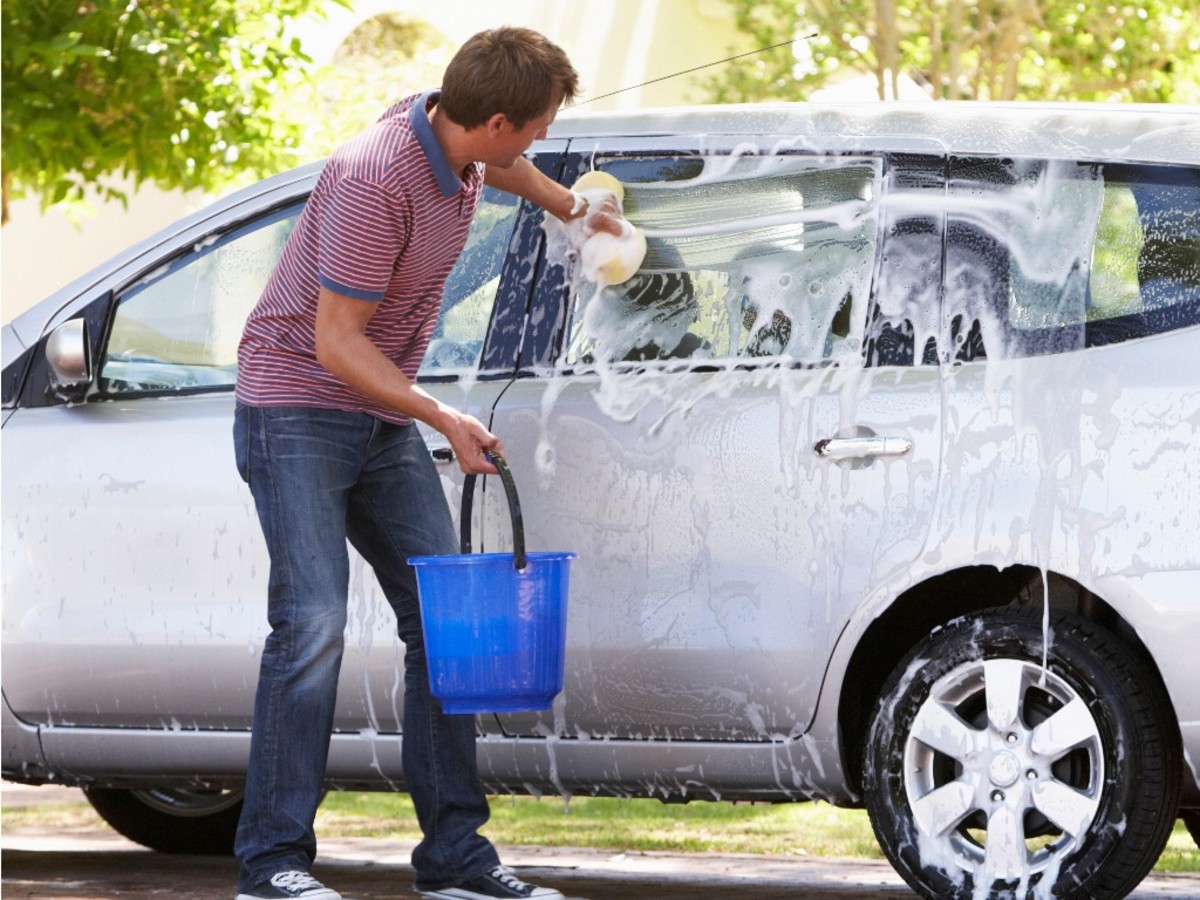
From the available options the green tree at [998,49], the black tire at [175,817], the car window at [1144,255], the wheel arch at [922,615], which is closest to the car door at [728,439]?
the wheel arch at [922,615]

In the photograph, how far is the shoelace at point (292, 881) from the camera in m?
4.31

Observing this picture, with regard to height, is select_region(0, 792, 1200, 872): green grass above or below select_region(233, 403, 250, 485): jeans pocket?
below

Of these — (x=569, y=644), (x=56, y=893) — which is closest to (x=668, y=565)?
(x=569, y=644)

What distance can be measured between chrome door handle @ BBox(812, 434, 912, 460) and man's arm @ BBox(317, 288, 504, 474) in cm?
74

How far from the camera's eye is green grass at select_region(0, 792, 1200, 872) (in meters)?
6.57

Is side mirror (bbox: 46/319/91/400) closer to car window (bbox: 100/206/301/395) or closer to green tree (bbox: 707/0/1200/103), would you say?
car window (bbox: 100/206/301/395)

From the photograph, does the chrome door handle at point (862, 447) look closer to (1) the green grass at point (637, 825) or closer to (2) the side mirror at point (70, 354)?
(2) the side mirror at point (70, 354)

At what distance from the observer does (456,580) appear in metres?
4.24

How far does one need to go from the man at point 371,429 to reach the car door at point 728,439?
26 centimetres

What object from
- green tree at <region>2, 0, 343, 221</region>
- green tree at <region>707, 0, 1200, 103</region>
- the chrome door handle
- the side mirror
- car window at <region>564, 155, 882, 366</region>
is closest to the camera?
the chrome door handle

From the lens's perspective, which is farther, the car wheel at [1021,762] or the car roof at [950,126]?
the car roof at [950,126]

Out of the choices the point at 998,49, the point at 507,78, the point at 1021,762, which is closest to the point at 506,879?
the point at 1021,762

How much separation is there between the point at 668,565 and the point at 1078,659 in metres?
0.88

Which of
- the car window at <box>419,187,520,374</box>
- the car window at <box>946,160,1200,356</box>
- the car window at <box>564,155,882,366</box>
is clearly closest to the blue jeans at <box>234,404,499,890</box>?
the car window at <box>419,187,520,374</box>
